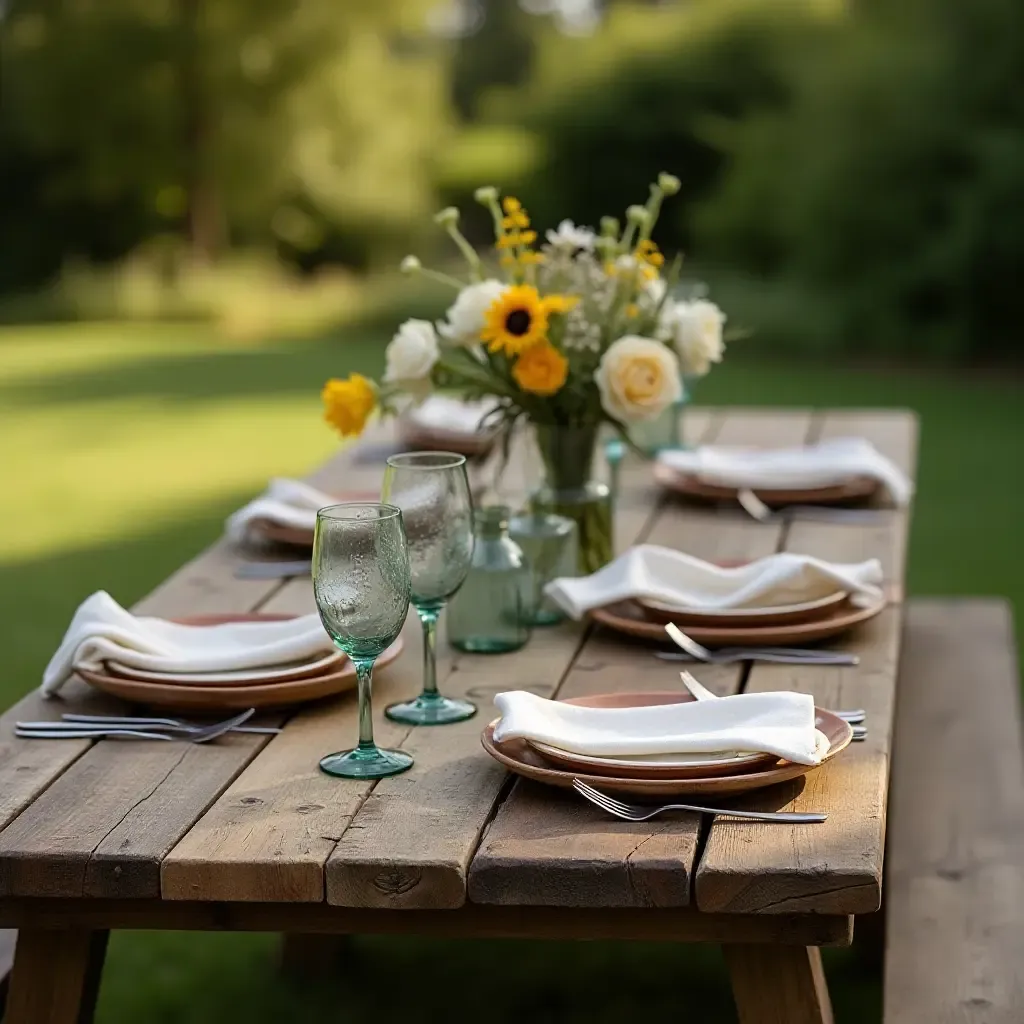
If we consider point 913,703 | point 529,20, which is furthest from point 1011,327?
point 529,20

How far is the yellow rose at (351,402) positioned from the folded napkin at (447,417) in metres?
1.05

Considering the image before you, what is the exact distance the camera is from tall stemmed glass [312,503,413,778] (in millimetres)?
1553

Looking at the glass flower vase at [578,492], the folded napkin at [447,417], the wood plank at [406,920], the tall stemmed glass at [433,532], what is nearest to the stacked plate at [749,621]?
the glass flower vase at [578,492]

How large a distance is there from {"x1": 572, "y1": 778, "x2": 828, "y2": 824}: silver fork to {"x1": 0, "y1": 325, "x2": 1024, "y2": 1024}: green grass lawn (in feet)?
4.09

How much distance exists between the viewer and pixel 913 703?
3.06m

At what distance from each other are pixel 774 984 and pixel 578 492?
3.18 ft

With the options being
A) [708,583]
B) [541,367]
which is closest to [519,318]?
[541,367]

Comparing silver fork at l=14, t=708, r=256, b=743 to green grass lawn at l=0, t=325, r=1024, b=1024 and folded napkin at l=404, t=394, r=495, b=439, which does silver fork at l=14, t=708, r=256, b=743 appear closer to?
green grass lawn at l=0, t=325, r=1024, b=1024

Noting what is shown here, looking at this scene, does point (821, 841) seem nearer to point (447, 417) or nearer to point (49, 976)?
point (49, 976)

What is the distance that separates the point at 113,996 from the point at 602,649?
122 cm

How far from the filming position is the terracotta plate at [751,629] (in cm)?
205

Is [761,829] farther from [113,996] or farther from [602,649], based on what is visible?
A: [113,996]

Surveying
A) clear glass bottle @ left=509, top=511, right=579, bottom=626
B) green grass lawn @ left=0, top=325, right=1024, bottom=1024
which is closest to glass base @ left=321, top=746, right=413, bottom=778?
clear glass bottle @ left=509, top=511, right=579, bottom=626

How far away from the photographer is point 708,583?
2205 millimetres
